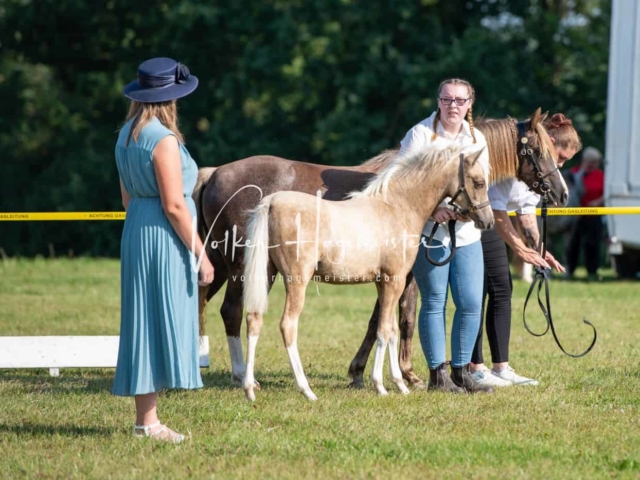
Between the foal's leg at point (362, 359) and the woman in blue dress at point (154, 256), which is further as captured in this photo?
the foal's leg at point (362, 359)

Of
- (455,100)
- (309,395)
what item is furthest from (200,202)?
(455,100)

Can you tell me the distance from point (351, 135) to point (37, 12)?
938 cm

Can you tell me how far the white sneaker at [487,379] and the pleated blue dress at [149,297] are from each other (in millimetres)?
2594

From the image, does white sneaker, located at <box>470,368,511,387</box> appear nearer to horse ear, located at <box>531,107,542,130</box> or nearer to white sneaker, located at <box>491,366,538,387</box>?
white sneaker, located at <box>491,366,538,387</box>

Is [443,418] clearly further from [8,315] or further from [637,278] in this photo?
[637,278]

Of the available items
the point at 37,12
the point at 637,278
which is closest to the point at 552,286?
the point at 637,278

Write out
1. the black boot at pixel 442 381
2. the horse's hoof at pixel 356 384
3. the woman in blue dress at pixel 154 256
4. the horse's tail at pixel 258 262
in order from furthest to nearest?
the horse's hoof at pixel 356 384 < the black boot at pixel 442 381 < the horse's tail at pixel 258 262 < the woman in blue dress at pixel 154 256

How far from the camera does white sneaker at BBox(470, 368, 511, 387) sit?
6.87 meters

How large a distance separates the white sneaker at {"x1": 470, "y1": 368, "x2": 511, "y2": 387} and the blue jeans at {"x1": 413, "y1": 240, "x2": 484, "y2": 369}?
0.95 ft

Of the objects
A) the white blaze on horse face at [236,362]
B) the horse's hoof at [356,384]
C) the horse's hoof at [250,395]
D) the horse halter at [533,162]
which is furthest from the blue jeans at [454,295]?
the white blaze on horse face at [236,362]

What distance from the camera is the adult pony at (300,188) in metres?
6.82

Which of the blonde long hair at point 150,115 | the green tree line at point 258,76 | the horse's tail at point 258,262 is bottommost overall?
the horse's tail at point 258,262

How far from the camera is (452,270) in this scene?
6520 millimetres

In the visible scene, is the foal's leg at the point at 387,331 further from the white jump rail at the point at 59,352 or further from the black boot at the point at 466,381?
the white jump rail at the point at 59,352
